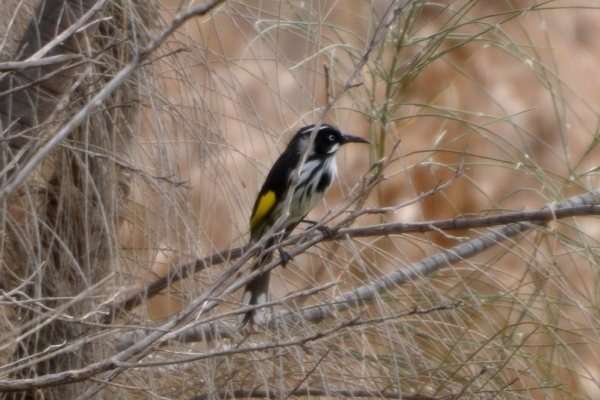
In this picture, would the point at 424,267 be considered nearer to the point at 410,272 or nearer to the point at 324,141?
the point at 410,272

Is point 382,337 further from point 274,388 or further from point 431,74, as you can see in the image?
point 431,74

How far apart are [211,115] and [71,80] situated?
267mm

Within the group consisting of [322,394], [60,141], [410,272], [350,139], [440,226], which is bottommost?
[322,394]

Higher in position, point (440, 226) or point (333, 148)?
point (333, 148)

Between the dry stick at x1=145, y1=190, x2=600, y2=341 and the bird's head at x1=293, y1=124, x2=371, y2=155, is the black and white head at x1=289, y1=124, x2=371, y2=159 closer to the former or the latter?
the bird's head at x1=293, y1=124, x2=371, y2=155

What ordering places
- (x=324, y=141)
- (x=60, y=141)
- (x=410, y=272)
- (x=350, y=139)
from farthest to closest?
(x=324, y=141) < (x=350, y=139) < (x=410, y=272) < (x=60, y=141)

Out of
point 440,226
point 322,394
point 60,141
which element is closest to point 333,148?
point 440,226

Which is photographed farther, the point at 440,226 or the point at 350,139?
the point at 350,139

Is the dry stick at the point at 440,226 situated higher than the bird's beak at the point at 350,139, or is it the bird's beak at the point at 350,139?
the bird's beak at the point at 350,139

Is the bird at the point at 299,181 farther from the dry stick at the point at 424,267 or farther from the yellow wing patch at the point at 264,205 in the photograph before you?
the dry stick at the point at 424,267

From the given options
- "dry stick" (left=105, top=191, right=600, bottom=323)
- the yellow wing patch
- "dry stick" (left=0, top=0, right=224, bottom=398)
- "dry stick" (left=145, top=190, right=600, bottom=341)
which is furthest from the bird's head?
"dry stick" (left=0, top=0, right=224, bottom=398)

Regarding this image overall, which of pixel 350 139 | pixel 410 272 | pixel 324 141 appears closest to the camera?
pixel 410 272

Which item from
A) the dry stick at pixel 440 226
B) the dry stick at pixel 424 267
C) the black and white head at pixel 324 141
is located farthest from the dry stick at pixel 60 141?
the black and white head at pixel 324 141

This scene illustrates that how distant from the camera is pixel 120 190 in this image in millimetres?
1845
